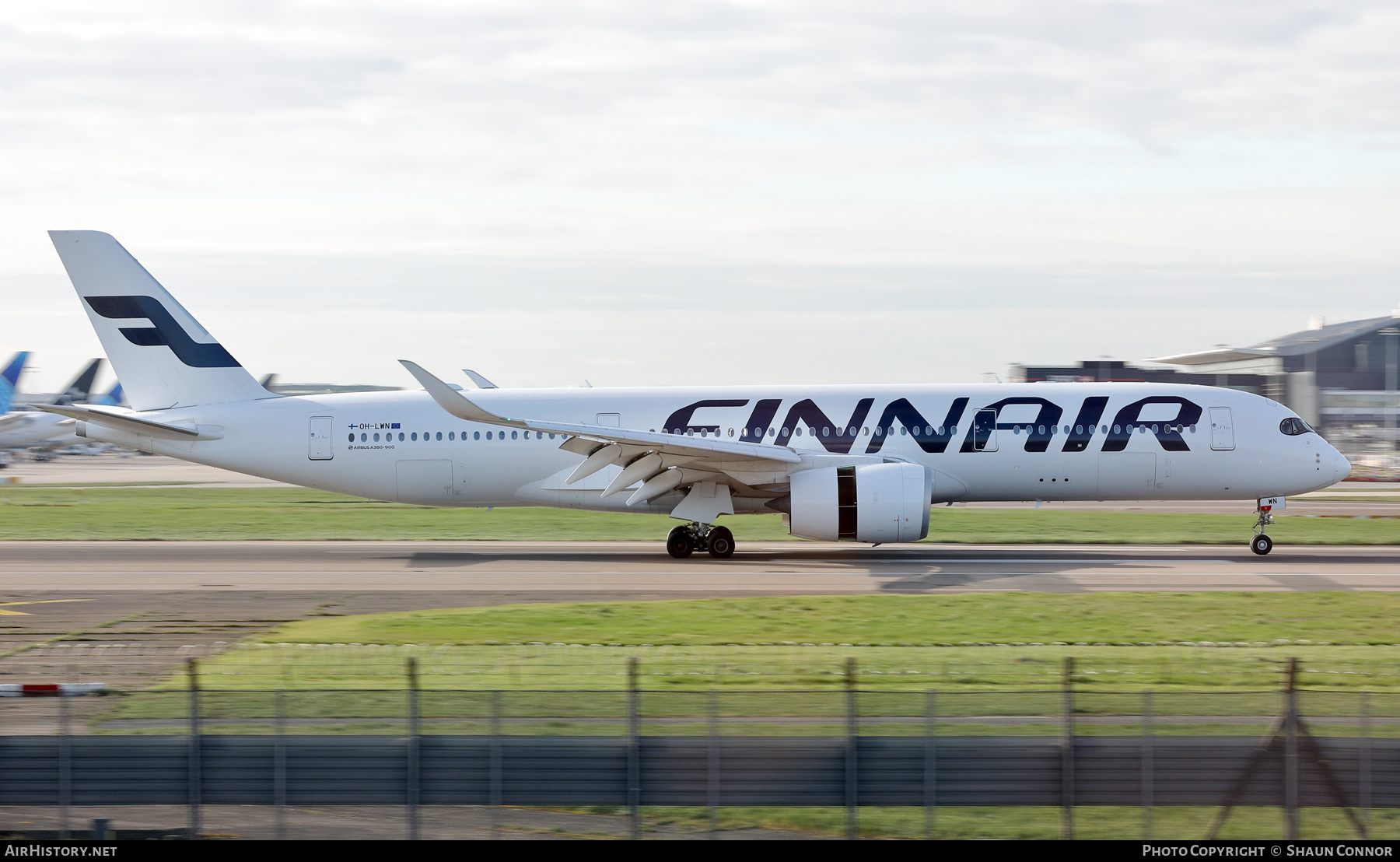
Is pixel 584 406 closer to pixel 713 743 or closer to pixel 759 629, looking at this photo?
pixel 759 629

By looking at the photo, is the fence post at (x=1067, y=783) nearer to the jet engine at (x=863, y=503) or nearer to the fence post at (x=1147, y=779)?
the fence post at (x=1147, y=779)

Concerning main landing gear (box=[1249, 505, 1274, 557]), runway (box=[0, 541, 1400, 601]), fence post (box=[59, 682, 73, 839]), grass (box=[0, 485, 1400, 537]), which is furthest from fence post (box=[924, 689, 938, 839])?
grass (box=[0, 485, 1400, 537])

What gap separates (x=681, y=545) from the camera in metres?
28.6

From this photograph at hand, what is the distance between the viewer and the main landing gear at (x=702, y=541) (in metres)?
28.7

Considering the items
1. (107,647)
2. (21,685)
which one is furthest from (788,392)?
(21,685)

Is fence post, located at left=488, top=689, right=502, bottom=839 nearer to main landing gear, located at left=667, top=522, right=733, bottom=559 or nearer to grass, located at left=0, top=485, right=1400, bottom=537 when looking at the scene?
main landing gear, located at left=667, top=522, right=733, bottom=559

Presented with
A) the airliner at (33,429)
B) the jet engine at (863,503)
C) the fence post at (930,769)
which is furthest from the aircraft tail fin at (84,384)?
the fence post at (930,769)

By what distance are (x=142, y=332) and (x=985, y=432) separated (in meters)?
21.8

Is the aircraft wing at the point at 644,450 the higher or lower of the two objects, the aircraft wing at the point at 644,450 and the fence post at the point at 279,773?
the higher

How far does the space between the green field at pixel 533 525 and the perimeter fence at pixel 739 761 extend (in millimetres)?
23970

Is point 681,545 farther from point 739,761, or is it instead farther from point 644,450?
point 739,761

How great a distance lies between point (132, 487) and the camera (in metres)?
58.2

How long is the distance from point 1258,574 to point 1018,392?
7191 mm

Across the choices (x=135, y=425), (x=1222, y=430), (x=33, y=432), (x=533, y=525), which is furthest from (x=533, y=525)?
(x=33, y=432)
